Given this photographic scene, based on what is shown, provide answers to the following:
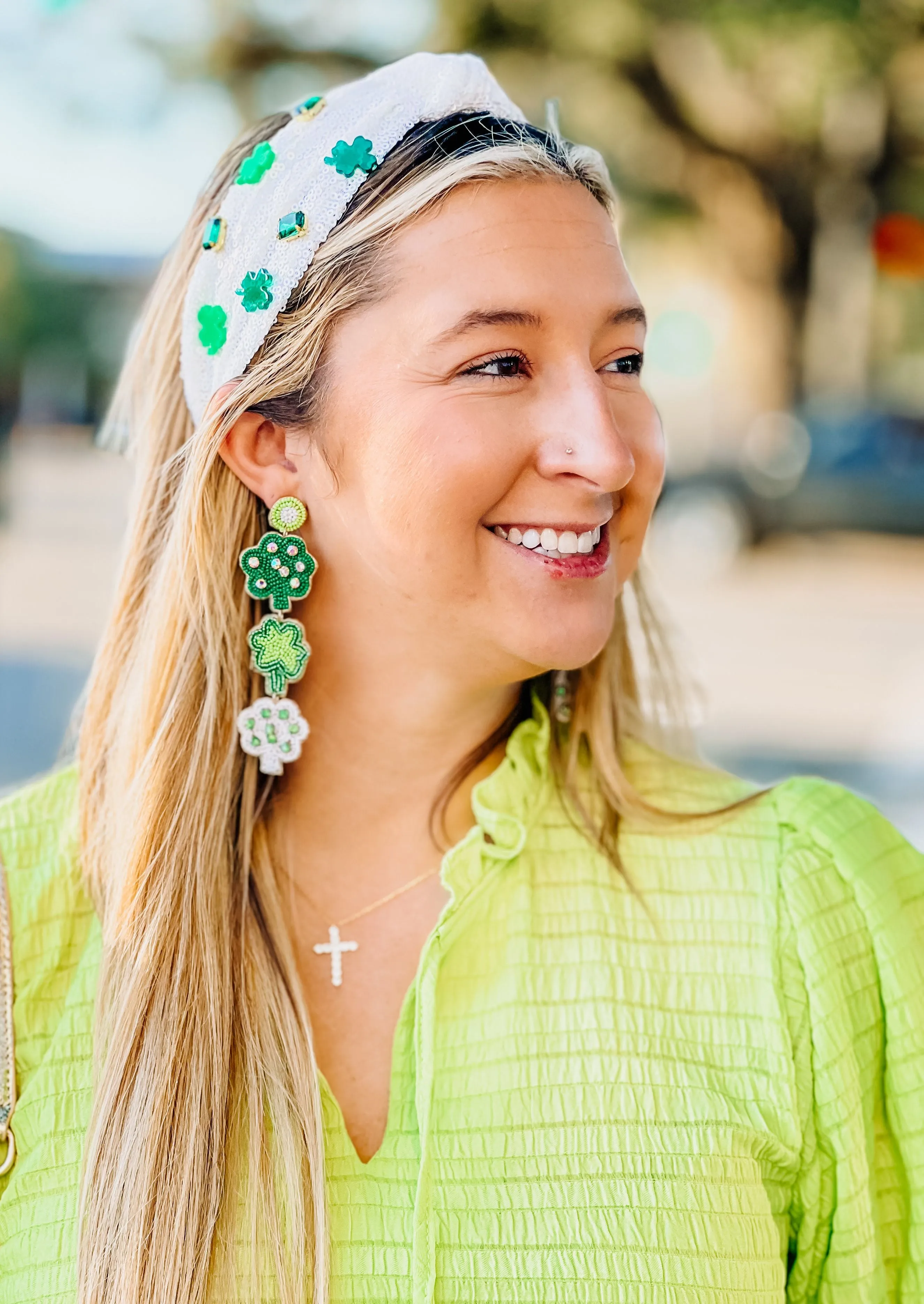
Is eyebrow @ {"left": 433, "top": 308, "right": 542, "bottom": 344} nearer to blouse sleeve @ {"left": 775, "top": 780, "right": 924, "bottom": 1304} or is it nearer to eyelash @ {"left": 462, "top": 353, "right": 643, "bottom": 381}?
eyelash @ {"left": 462, "top": 353, "right": 643, "bottom": 381}

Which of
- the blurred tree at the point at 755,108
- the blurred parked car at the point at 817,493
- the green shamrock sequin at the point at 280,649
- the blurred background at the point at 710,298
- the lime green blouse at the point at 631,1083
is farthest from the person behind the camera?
the blurred parked car at the point at 817,493

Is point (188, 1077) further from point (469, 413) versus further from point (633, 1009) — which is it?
point (469, 413)

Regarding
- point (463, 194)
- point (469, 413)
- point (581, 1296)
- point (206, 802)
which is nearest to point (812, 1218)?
point (581, 1296)

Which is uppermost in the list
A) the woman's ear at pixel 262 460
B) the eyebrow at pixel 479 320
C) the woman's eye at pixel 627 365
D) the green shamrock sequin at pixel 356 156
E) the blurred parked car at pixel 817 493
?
the blurred parked car at pixel 817 493

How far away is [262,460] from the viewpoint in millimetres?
1596

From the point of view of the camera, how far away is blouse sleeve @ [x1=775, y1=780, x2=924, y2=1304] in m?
1.38

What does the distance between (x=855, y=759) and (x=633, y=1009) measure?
4826 mm

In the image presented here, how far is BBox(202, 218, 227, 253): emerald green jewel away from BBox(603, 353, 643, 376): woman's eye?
457mm

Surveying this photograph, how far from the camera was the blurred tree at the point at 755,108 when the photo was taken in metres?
8.47

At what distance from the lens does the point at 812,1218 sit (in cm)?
141

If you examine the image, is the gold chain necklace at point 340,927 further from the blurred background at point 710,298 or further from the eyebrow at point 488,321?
the blurred background at point 710,298

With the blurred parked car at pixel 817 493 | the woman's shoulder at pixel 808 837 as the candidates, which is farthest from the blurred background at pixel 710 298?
the woman's shoulder at pixel 808 837

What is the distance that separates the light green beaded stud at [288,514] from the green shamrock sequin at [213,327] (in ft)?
0.62

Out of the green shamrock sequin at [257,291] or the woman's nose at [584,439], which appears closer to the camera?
the woman's nose at [584,439]
